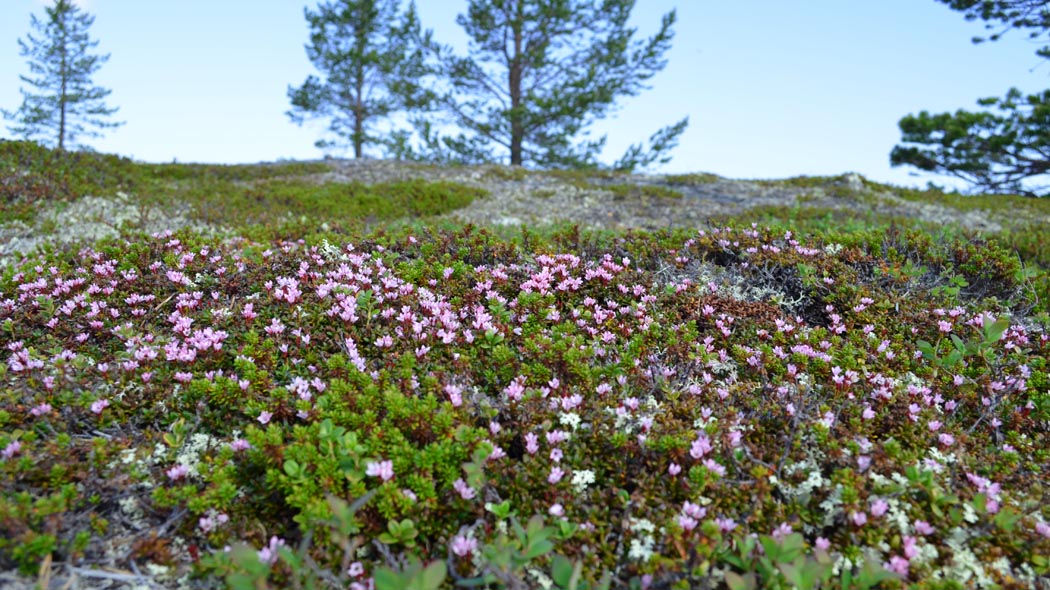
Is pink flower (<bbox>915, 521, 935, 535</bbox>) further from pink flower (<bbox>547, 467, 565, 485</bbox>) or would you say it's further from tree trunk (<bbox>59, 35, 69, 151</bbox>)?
tree trunk (<bbox>59, 35, 69, 151</bbox>)

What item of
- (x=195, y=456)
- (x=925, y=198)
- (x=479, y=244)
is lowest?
(x=195, y=456)

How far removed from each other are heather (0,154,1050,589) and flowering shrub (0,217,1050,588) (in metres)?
0.02

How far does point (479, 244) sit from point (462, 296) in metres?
1.26

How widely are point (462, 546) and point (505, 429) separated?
0.97m

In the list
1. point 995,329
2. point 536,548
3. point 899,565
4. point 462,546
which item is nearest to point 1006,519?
point 899,565

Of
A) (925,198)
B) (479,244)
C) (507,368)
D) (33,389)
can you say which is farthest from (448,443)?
(925,198)

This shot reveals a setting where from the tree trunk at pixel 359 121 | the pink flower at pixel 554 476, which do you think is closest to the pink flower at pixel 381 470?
the pink flower at pixel 554 476

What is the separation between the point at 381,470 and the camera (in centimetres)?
353

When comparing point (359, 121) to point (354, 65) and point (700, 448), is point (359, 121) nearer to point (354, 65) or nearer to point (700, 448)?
point (354, 65)

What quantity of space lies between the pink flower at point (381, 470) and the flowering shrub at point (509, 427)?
0.05 feet

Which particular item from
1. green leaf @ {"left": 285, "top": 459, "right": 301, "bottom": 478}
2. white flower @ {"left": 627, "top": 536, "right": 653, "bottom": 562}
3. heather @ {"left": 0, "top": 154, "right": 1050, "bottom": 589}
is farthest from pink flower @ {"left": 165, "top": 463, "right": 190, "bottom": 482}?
white flower @ {"left": 627, "top": 536, "right": 653, "bottom": 562}

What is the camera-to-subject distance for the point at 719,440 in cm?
406

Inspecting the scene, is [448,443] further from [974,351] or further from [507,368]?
[974,351]

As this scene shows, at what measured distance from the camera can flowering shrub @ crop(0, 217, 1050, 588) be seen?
3.41m
